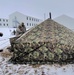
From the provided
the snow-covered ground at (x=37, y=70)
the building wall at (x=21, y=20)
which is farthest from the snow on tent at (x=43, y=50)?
the building wall at (x=21, y=20)

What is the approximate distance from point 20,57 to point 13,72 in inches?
32.2

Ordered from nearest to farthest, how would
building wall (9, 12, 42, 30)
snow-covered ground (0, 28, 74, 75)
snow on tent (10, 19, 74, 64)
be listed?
snow-covered ground (0, 28, 74, 75) → snow on tent (10, 19, 74, 64) → building wall (9, 12, 42, 30)

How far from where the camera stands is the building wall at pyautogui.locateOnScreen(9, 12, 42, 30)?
19164 millimetres

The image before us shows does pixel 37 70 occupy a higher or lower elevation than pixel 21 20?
lower

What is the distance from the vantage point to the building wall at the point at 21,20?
A: 19164 millimetres

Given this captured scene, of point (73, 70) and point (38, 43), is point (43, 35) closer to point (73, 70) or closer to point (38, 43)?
point (38, 43)

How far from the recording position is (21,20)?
1962 centimetres

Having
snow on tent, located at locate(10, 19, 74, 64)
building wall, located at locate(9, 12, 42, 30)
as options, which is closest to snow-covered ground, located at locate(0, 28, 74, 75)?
snow on tent, located at locate(10, 19, 74, 64)

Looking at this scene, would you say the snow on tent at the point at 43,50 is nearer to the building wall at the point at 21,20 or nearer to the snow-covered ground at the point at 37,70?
the snow-covered ground at the point at 37,70

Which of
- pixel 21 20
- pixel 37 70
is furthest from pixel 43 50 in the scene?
pixel 21 20

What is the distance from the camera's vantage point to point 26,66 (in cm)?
361

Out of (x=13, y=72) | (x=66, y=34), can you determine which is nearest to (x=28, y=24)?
(x=66, y=34)

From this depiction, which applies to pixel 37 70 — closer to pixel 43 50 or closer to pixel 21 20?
pixel 43 50

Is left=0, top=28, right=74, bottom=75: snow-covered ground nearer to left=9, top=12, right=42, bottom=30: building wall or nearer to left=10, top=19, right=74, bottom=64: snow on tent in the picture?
left=10, top=19, right=74, bottom=64: snow on tent
